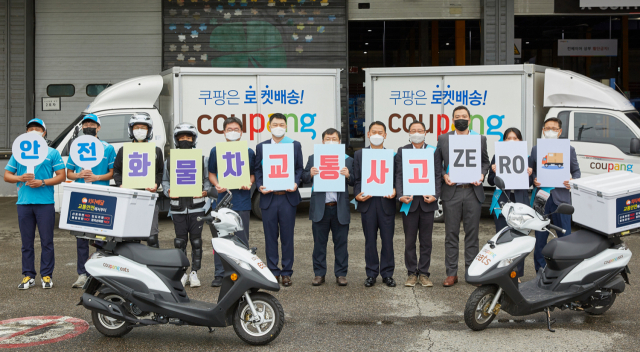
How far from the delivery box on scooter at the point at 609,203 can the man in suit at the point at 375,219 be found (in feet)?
6.23

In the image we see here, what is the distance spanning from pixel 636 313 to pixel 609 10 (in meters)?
11.6

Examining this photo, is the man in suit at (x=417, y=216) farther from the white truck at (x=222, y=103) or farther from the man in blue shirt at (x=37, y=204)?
the white truck at (x=222, y=103)

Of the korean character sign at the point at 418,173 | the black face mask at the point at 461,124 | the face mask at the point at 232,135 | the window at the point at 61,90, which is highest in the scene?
the window at the point at 61,90

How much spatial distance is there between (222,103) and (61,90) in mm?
6461

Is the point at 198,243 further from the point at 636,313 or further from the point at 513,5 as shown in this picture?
the point at 513,5

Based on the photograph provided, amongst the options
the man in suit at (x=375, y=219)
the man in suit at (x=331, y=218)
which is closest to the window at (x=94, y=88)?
the man in suit at (x=331, y=218)

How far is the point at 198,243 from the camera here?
652cm

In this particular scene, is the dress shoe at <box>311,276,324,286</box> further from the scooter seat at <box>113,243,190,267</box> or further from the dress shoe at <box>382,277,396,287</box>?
the scooter seat at <box>113,243,190,267</box>

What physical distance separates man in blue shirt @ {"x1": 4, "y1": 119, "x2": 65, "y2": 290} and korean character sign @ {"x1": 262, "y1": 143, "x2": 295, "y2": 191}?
2137 mm

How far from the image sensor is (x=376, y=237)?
662 cm

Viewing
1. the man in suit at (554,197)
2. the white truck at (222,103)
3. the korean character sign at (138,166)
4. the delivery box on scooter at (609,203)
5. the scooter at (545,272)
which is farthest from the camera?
the white truck at (222,103)

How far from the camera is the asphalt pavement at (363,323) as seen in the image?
475cm

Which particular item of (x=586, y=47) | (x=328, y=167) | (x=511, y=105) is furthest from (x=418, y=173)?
(x=586, y=47)

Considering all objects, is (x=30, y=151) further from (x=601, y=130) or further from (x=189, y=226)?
(x=601, y=130)
